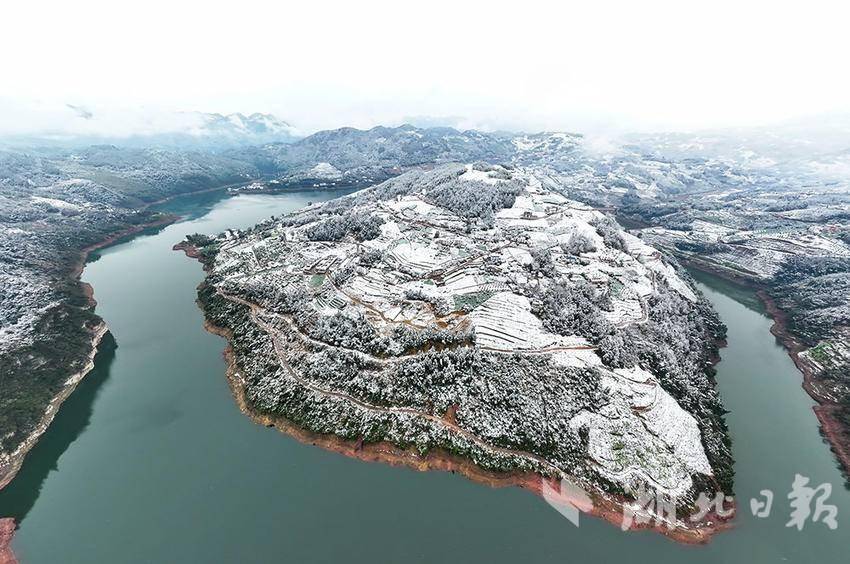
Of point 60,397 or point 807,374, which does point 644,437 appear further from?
point 60,397

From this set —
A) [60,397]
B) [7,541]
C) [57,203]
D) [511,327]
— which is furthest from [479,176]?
[57,203]

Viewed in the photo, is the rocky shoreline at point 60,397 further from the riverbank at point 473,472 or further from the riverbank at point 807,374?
the riverbank at point 807,374

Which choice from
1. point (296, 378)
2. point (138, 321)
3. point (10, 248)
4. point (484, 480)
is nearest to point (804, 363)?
point (484, 480)

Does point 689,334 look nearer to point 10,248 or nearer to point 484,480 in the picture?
point 484,480

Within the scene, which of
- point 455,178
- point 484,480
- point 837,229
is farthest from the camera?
point 455,178

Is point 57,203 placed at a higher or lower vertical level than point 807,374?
higher

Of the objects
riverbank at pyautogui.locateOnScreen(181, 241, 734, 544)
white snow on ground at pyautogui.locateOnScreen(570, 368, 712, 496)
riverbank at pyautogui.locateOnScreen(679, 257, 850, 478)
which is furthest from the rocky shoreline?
riverbank at pyautogui.locateOnScreen(679, 257, 850, 478)
